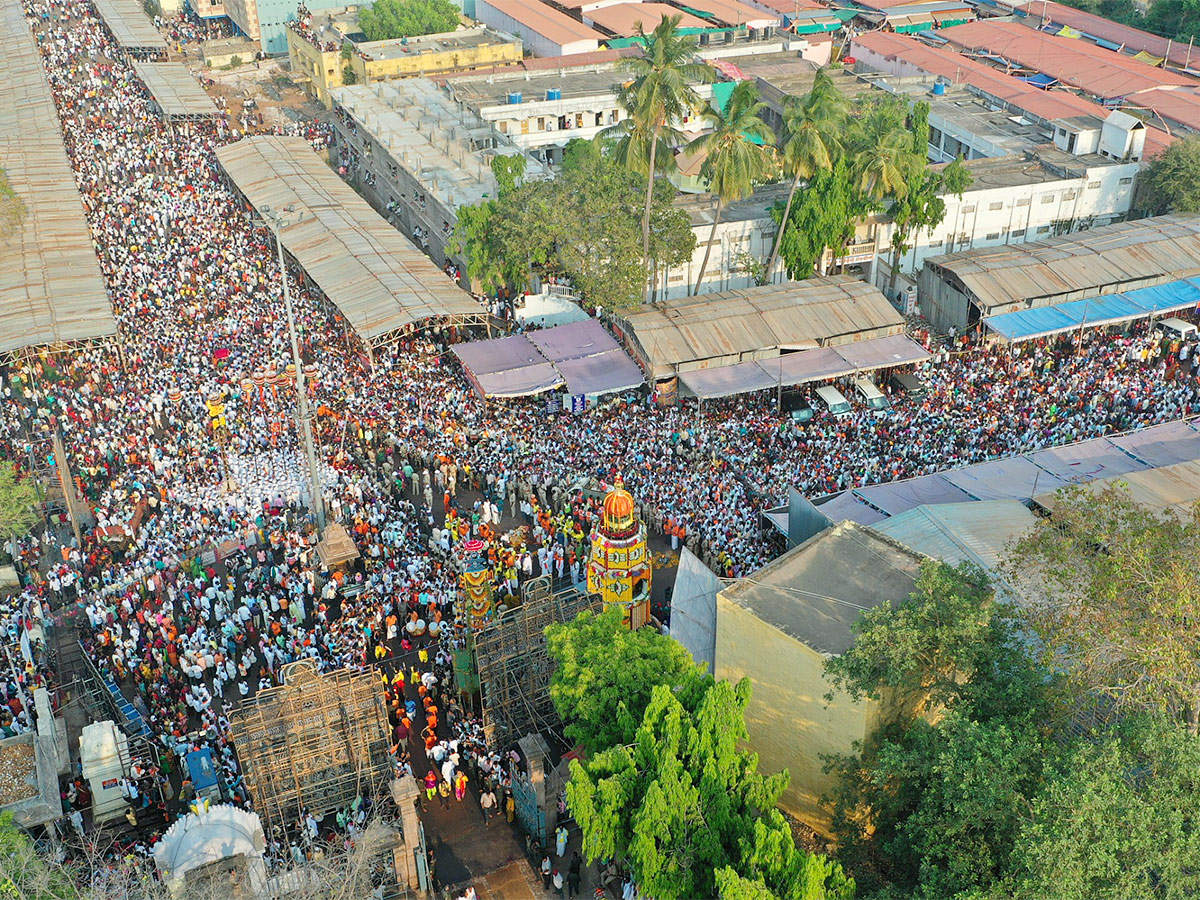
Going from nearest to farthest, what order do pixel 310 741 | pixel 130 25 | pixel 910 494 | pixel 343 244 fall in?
pixel 310 741 → pixel 910 494 → pixel 343 244 → pixel 130 25

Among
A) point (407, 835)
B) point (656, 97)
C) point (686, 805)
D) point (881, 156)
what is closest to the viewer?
point (686, 805)

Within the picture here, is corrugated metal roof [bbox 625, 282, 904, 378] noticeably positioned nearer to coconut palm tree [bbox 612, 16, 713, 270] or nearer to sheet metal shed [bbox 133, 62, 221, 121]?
coconut palm tree [bbox 612, 16, 713, 270]

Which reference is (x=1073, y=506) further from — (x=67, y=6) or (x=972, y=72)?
(x=67, y=6)

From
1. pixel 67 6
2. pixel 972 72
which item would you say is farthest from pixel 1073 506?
pixel 67 6

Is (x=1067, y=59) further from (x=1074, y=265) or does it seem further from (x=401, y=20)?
(x=401, y=20)

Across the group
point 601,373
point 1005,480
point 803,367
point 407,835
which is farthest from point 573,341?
point 407,835

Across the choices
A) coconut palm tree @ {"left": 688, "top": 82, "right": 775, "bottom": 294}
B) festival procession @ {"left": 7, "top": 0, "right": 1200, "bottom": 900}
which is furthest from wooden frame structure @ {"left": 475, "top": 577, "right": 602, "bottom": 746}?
coconut palm tree @ {"left": 688, "top": 82, "right": 775, "bottom": 294}

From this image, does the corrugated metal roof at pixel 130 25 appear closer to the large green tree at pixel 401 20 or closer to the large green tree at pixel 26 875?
the large green tree at pixel 401 20
